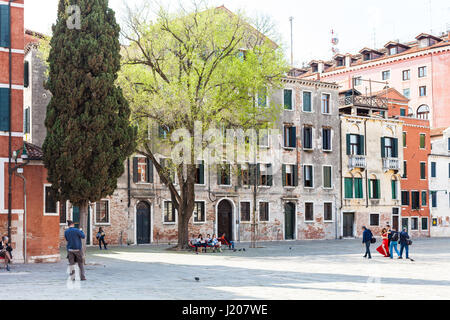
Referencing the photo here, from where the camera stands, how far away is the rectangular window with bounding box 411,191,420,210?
178 feet

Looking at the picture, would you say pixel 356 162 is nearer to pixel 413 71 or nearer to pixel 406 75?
pixel 413 71

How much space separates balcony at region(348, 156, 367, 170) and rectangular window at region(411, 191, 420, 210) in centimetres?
761

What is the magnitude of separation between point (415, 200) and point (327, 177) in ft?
35.9

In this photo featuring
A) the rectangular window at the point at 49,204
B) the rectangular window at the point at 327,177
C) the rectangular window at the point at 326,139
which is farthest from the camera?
the rectangular window at the point at 326,139

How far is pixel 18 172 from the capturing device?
22875mm

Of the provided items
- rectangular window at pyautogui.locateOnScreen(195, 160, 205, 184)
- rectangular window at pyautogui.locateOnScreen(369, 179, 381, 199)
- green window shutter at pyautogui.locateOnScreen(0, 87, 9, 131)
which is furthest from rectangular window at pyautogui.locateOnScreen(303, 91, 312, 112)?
green window shutter at pyautogui.locateOnScreen(0, 87, 9, 131)

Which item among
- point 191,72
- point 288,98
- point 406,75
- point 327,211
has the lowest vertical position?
point 327,211

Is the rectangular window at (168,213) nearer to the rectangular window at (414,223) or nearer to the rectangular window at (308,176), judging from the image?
the rectangular window at (308,176)

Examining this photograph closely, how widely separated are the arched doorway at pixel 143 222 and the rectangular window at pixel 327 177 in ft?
48.9

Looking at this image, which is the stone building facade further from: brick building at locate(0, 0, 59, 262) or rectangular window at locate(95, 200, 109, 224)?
brick building at locate(0, 0, 59, 262)

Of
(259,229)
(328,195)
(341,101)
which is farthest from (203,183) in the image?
(341,101)

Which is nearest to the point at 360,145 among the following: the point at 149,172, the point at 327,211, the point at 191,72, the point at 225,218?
the point at 327,211

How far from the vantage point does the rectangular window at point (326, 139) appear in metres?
47.9

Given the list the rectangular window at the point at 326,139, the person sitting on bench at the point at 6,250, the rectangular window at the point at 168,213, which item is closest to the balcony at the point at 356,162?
the rectangular window at the point at 326,139
